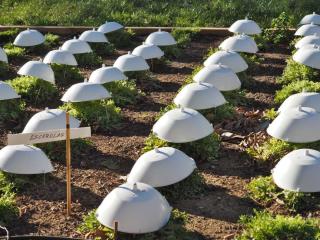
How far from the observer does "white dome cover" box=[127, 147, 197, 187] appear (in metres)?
6.08

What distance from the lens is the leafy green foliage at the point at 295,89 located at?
29.5ft

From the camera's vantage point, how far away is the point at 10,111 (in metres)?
8.71

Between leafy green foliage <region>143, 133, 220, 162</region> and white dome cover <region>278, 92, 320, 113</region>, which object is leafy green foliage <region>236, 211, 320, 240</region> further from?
white dome cover <region>278, 92, 320, 113</region>

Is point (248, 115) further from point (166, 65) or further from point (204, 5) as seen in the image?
point (204, 5)

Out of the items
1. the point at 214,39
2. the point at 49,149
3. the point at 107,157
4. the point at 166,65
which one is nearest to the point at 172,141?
the point at 107,157

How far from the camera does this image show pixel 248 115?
8578mm

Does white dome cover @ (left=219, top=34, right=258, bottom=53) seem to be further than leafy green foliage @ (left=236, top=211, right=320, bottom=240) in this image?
Yes

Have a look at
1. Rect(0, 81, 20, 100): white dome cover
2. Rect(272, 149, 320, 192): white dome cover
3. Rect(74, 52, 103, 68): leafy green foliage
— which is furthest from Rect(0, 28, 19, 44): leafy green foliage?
Rect(272, 149, 320, 192): white dome cover

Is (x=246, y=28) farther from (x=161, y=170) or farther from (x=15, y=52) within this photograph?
(x=161, y=170)

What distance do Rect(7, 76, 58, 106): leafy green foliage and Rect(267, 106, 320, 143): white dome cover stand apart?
3.88 m

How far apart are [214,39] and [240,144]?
598 cm

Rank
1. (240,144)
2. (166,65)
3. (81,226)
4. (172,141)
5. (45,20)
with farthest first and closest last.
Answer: (45,20)
(166,65)
(240,144)
(172,141)
(81,226)

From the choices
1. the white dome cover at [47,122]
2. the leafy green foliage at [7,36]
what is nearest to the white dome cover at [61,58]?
the white dome cover at [47,122]

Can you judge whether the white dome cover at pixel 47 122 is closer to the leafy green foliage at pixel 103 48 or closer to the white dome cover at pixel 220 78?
the white dome cover at pixel 220 78
